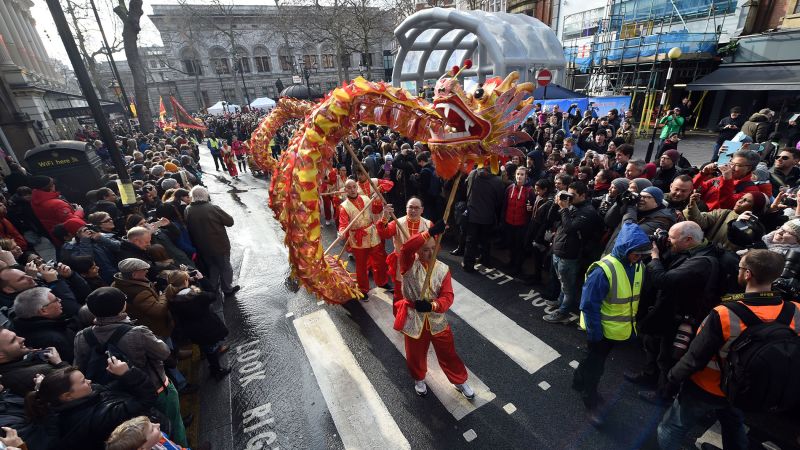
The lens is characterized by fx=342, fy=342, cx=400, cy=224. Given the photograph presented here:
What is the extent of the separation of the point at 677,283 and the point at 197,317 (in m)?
4.80

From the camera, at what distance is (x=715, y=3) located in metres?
15.2

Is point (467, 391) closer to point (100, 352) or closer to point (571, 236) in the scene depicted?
point (571, 236)

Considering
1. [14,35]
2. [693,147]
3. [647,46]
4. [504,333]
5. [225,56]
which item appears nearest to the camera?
[504,333]

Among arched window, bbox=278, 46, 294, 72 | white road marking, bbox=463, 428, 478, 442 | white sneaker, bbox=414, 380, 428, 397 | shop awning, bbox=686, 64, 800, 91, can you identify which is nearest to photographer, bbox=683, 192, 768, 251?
white road marking, bbox=463, 428, 478, 442

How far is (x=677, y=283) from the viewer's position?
9.62ft

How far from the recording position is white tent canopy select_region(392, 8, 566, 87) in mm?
14930

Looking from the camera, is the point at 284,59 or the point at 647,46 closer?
the point at 647,46

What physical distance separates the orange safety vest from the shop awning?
15836 millimetres

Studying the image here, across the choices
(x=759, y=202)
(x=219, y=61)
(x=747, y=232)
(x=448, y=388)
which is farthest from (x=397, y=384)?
(x=219, y=61)

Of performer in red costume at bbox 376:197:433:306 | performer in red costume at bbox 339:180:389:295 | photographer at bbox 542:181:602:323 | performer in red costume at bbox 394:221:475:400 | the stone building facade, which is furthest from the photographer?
the stone building facade

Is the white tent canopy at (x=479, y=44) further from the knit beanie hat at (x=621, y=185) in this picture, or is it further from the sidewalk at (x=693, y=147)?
the knit beanie hat at (x=621, y=185)

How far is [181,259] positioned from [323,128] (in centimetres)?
335

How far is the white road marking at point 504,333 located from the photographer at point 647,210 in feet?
4.82

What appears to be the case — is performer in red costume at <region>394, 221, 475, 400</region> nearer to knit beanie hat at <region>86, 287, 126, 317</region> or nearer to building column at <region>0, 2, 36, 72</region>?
knit beanie hat at <region>86, 287, 126, 317</region>
